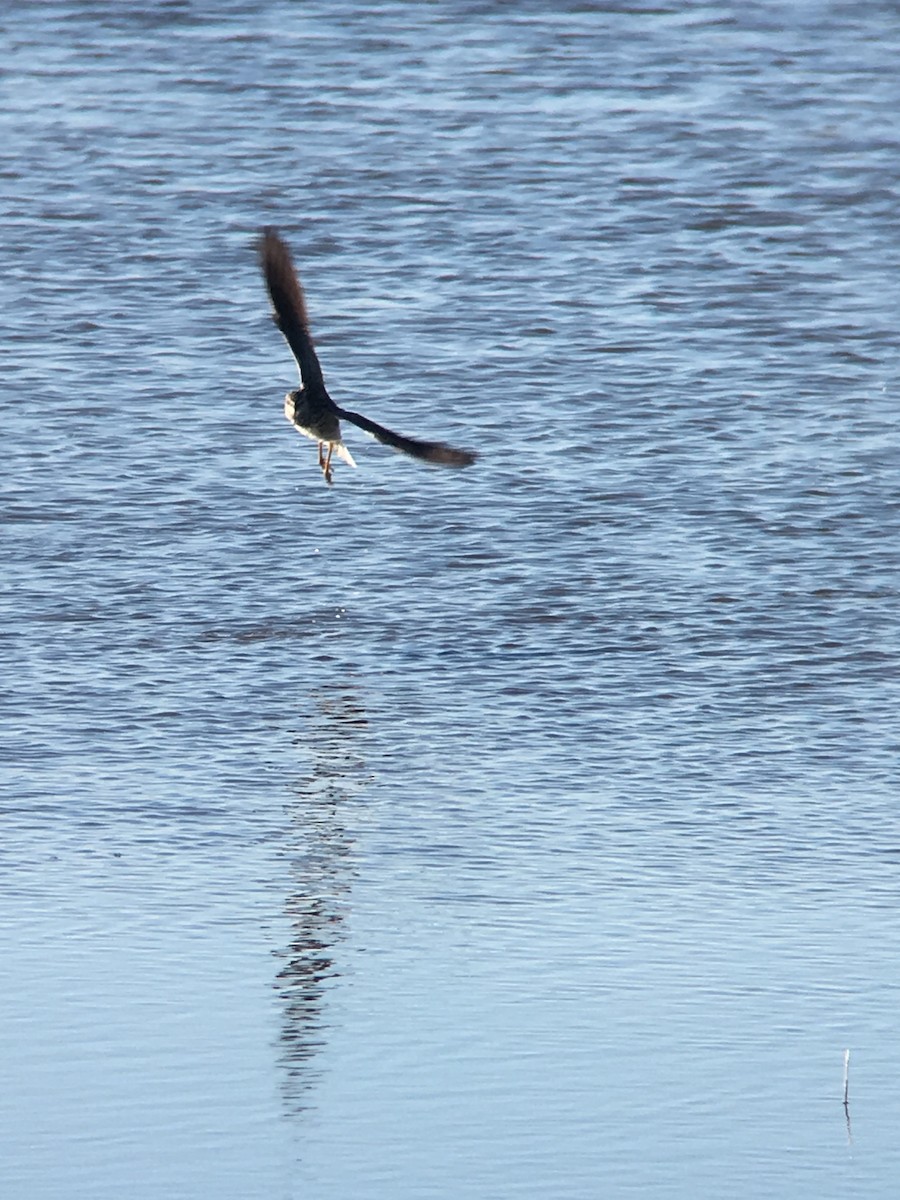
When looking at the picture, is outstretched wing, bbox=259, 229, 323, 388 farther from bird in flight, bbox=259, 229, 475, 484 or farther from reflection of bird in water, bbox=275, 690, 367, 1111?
reflection of bird in water, bbox=275, 690, 367, 1111

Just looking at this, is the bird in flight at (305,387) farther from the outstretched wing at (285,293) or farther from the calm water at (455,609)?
the calm water at (455,609)

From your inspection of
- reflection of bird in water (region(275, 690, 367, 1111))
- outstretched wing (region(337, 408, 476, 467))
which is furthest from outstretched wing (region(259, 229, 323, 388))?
reflection of bird in water (region(275, 690, 367, 1111))

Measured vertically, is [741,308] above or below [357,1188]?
below

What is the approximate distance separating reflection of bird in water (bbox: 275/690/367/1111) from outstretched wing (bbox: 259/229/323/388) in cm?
100

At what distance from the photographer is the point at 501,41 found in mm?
13820

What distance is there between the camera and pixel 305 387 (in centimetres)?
654

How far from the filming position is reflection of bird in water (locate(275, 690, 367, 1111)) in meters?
4.78

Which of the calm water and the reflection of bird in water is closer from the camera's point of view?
the calm water

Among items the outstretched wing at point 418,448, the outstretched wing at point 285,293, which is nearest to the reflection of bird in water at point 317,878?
the outstretched wing at point 418,448

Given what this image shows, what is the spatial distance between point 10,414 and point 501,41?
17.3 feet

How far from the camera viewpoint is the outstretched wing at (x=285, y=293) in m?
6.34

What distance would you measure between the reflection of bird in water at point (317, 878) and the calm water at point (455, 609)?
0.05 ft

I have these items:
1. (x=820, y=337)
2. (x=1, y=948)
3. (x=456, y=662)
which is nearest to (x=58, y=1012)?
(x=1, y=948)

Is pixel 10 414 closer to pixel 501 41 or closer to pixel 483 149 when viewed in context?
pixel 483 149
